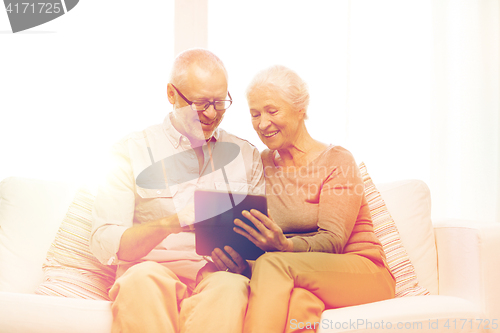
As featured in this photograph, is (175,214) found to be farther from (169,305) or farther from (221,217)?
(169,305)

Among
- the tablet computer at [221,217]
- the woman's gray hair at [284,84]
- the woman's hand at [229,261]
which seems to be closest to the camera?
the tablet computer at [221,217]

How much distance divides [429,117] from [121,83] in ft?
6.34

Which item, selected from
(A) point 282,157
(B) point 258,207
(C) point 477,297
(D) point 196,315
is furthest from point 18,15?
(C) point 477,297

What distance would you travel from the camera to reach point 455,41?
245 cm

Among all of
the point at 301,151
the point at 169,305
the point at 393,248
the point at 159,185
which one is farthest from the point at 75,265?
the point at 393,248

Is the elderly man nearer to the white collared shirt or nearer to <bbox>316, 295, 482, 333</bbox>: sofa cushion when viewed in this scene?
the white collared shirt

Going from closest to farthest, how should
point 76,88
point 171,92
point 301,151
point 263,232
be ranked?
point 263,232, point 171,92, point 301,151, point 76,88

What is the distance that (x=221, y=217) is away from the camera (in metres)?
1.10

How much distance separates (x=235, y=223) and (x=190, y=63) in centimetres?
62

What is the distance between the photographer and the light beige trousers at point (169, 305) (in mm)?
961

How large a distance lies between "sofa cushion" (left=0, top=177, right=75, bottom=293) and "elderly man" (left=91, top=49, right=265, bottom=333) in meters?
0.39

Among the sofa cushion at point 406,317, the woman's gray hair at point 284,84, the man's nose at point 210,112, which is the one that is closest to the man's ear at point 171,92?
the man's nose at point 210,112

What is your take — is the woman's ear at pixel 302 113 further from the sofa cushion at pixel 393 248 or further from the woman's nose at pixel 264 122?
the sofa cushion at pixel 393 248

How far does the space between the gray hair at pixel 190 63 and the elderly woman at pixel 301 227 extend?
19 cm
